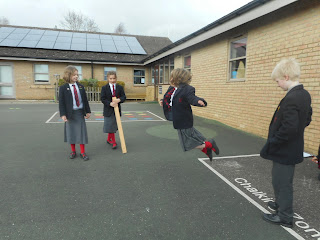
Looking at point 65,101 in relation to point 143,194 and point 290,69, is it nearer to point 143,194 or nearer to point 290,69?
point 143,194

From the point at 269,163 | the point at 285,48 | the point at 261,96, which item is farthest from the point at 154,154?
the point at 285,48

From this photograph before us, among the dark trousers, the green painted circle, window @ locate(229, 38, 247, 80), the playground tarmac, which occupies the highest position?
window @ locate(229, 38, 247, 80)

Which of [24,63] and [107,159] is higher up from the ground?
[24,63]

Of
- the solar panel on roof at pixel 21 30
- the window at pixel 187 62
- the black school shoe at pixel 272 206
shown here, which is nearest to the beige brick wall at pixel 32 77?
the solar panel on roof at pixel 21 30

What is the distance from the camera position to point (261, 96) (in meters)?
6.66

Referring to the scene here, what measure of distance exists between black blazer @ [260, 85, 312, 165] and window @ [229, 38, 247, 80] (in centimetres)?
567

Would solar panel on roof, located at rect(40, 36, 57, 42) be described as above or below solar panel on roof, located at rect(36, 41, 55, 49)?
above

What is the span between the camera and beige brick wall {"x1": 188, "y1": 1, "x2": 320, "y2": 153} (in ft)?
16.8

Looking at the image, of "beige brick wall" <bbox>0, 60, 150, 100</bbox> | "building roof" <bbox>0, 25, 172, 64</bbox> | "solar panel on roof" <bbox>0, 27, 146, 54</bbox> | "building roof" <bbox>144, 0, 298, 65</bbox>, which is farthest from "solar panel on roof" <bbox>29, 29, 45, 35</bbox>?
"building roof" <bbox>144, 0, 298, 65</bbox>

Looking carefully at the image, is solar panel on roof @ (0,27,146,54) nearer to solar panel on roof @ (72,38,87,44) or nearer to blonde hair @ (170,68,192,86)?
solar panel on roof @ (72,38,87,44)

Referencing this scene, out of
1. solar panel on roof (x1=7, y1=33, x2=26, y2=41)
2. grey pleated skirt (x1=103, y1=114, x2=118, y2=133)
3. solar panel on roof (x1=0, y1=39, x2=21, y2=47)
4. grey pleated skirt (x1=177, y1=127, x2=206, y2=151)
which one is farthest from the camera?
solar panel on roof (x1=7, y1=33, x2=26, y2=41)

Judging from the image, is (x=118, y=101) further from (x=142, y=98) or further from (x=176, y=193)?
(x=142, y=98)

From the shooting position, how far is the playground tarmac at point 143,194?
7.88 ft

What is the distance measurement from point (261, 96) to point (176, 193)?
4.63 m
